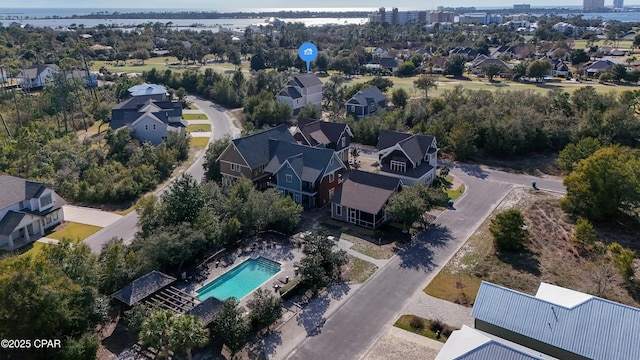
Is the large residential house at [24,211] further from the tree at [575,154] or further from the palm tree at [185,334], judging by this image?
the tree at [575,154]

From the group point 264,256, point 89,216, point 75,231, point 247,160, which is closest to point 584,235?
point 264,256

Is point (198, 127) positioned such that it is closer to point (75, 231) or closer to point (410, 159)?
point (75, 231)

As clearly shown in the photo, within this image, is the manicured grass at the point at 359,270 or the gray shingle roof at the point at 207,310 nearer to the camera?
the gray shingle roof at the point at 207,310

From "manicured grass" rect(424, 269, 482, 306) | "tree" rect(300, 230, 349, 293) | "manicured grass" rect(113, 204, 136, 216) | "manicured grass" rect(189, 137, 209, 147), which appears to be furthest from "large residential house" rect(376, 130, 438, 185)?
"manicured grass" rect(189, 137, 209, 147)

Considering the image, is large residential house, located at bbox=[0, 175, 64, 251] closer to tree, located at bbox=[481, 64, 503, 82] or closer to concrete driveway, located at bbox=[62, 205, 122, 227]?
concrete driveway, located at bbox=[62, 205, 122, 227]

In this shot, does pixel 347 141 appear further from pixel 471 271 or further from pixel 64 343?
pixel 64 343

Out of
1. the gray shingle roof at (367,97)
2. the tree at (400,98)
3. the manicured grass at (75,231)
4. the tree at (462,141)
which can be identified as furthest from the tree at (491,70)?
the manicured grass at (75,231)
